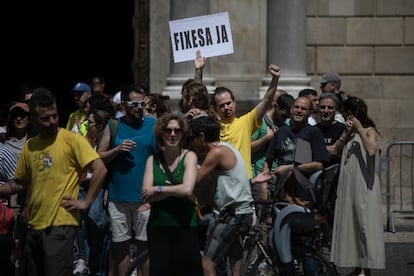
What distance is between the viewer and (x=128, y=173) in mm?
11633

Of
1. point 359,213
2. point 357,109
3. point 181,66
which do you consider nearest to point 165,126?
point 357,109

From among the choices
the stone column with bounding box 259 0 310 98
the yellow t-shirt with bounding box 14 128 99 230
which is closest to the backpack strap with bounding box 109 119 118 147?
the yellow t-shirt with bounding box 14 128 99 230

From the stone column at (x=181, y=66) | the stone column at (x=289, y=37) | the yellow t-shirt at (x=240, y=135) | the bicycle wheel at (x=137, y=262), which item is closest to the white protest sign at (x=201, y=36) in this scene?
the yellow t-shirt at (x=240, y=135)

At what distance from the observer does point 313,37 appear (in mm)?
18344

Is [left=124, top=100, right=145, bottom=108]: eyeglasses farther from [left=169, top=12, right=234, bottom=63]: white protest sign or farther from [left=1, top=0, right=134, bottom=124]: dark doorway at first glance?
[left=1, top=0, right=134, bottom=124]: dark doorway

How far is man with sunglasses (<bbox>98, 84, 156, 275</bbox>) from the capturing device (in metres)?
11.6

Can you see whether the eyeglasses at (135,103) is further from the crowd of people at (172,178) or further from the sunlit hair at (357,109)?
the sunlit hair at (357,109)

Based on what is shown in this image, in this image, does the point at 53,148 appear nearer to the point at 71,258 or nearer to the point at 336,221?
the point at 71,258

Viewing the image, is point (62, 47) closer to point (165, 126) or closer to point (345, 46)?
point (345, 46)

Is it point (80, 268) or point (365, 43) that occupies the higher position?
point (365, 43)

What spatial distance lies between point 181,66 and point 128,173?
20.7ft

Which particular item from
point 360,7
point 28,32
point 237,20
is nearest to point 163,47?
point 237,20

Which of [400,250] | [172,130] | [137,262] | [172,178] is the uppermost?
[172,130]

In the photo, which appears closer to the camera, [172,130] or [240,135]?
[172,130]
